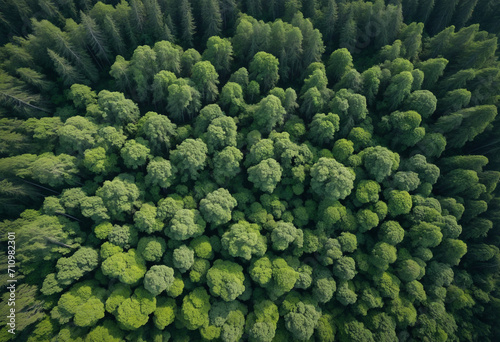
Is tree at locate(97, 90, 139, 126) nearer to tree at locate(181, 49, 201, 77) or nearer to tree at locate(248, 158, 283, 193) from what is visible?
tree at locate(181, 49, 201, 77)

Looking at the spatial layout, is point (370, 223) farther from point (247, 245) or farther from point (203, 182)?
point (203, 182)

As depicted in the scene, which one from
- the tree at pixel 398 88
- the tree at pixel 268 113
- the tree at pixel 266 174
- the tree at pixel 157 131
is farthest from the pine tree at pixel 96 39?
the tree at pixel 398 88

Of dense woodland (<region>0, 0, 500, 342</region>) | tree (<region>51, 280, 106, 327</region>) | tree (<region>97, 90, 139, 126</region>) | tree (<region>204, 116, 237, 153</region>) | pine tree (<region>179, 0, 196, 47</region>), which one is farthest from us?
pine tree (<region>179, 0, 196, 47</region>)

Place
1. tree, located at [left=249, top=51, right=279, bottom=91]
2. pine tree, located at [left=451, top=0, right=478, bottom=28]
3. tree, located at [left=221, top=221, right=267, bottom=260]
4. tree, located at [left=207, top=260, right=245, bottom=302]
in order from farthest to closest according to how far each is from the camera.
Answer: pine tree, located at [left=451, top=0, right=478, bottom=28] → tree, located at [left=249, top=51, right=279, bottom=91] → tree, located at [left=221, top=221, right=267, bottom=260] → tree, located at [left=207, top=260, right=245, bottom=302]

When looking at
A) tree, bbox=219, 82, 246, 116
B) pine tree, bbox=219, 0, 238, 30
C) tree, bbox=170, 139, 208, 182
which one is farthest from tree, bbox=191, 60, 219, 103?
pine tree, bbox=219, 0, 238, 30

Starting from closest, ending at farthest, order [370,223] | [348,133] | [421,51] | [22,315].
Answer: [22,315]
[370,223]
[348,133]
[421,51]

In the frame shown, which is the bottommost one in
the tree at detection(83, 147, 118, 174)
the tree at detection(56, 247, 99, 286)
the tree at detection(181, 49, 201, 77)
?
the tree at detection(56, 247, 99, 286)

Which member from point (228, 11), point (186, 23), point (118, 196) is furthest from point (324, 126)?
point (228, 11)

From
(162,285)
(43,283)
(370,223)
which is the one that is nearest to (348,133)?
(370,223)

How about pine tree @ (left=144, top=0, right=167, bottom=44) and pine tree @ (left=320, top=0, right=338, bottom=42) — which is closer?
pine tree @ (left=144, top=0, right=167, bottom=44)
